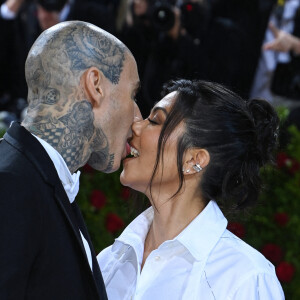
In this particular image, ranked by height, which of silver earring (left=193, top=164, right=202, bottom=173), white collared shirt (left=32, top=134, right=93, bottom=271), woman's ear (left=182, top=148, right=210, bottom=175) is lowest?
silver earring (left=193, top=164, right=202, bottom=173)

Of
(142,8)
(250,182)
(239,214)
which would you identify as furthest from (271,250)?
(142,8)

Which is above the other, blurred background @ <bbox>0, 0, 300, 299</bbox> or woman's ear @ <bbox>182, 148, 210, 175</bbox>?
woman's ear @ <bbox>182, 148, 210, 175</bbox>

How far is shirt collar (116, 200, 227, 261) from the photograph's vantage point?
2.38 meters

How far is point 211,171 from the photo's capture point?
2584 millimetres

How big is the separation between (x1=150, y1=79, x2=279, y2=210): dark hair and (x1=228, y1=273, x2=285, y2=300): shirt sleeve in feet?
→ 1.46

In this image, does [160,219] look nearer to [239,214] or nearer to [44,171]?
[239,214]

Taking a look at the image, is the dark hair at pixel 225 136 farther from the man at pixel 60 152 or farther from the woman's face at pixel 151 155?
the man at pixel 60 152

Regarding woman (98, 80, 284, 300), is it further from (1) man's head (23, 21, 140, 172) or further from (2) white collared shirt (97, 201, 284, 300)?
(1) man's head (23, 21, 140, 172)

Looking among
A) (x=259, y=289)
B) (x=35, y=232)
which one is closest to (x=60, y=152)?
(x=35, y=232)

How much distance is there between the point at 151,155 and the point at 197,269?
485 mm

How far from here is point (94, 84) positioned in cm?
221

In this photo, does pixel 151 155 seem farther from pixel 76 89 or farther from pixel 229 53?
pixel 229 53

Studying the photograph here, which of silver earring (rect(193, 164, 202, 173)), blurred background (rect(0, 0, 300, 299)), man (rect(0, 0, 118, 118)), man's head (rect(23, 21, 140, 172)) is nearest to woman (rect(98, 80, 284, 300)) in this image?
silver earring (rect(193, 164, 202, 173))

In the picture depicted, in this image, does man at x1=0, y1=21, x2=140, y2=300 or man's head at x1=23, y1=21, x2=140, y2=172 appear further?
man's head at x1=23, y1=21, x2=140, y2=172
